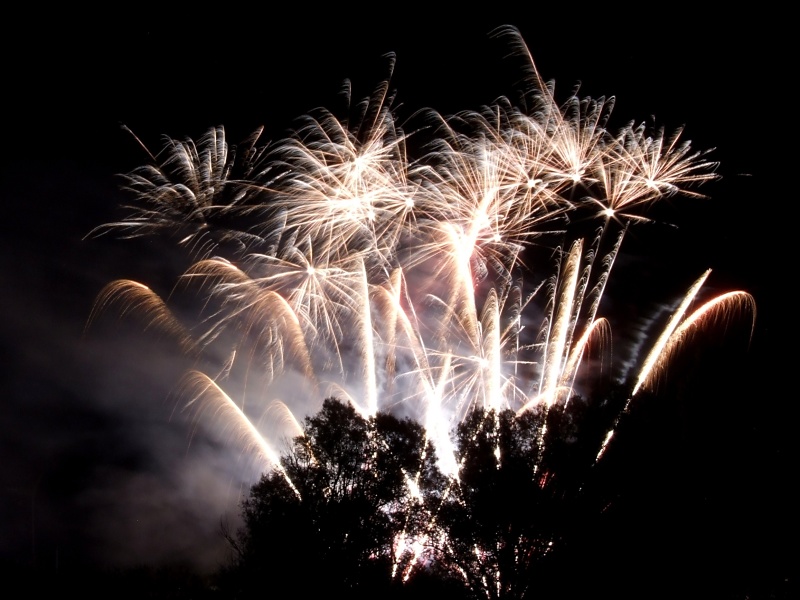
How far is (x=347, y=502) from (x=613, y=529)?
795cm

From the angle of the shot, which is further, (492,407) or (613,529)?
(492,407)

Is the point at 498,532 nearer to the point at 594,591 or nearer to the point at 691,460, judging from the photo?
the point at 594,591

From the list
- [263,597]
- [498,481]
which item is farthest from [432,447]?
[263,597]

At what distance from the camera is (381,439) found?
17.4 m

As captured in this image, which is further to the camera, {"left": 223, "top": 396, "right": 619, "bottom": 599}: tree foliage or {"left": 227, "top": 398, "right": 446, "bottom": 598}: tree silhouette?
{"left": 227, "top": 398, "right": 446, "bottom": 598}: tree silhouette

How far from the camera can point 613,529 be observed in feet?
48.2

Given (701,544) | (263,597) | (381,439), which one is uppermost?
(381,439)

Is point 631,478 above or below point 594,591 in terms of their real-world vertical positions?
above

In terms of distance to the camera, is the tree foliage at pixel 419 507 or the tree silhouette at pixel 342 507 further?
the tree silhouette at pixel 342 507

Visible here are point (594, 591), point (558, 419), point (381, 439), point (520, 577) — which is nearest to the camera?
point (594, 591)

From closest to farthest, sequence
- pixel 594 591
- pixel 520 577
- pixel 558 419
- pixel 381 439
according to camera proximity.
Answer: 1. pixel 594 591
2. pixel 520 577
3. pixel 558 419
4. pixel 381 439

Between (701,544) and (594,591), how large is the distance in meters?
3.08

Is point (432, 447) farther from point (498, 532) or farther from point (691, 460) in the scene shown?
point (691, 460)

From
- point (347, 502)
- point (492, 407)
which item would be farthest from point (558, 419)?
point (347, 502)
